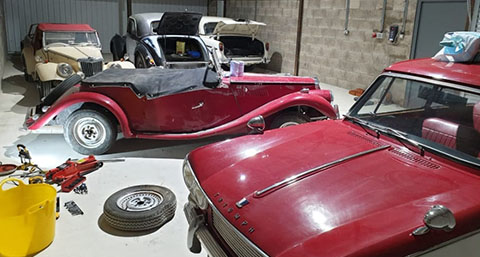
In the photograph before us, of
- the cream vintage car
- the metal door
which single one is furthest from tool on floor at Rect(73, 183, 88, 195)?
the metal door

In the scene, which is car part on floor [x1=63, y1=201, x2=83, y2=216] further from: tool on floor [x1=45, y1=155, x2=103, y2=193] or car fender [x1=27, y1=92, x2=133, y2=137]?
car fender [x1=27, y1=92, x2=133, y2=137]

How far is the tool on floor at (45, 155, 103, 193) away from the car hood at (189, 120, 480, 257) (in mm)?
1928

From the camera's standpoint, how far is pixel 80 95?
4.86 m

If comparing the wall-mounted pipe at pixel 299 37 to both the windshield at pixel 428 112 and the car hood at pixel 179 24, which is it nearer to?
the car hood at pixel 179 24

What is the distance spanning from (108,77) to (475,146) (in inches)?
166

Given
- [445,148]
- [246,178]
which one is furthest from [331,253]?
[445,148]

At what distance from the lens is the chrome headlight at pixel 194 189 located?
2.50 m

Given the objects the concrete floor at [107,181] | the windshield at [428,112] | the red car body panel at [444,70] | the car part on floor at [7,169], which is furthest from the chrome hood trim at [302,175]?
the car part on floor at [7,169]

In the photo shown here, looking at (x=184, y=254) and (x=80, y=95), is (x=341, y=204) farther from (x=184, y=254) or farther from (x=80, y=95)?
(x=80, y=95)

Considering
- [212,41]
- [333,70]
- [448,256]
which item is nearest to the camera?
[448,256]

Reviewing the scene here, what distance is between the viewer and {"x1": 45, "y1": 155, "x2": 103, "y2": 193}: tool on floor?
413 centimetres

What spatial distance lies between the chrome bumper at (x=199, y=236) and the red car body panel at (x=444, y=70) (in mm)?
1884

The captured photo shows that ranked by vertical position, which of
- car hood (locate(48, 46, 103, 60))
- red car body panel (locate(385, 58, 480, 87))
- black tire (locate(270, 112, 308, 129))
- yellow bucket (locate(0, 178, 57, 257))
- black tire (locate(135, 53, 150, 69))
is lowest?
yellow bucket (locate(0, 178, 57, 257))

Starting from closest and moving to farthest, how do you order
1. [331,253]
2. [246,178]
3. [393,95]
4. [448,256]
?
[331,253] → [448,256] → [246,178] → [393,95]
